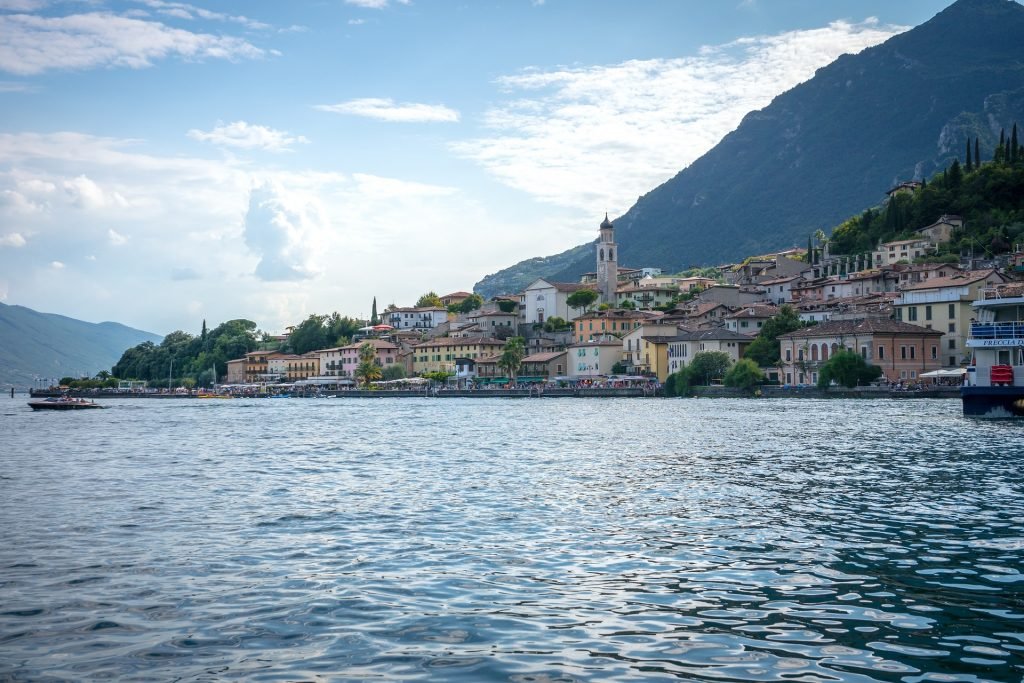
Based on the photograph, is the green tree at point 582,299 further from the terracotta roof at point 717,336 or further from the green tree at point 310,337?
the green tree at point 310,337

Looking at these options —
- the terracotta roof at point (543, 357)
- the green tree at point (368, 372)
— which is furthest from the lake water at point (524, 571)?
the green tree at point (368, 372)

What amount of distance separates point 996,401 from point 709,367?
4950 cm

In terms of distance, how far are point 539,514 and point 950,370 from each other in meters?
65.6

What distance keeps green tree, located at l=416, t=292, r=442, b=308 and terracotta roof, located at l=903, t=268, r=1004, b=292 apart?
10734 cm

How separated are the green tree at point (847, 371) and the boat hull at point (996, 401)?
33.4 m

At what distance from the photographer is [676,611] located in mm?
10664

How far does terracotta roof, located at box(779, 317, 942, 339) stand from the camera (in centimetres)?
8088

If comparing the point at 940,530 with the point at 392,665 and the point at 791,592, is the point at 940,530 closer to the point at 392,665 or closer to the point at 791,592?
the point at 791,592

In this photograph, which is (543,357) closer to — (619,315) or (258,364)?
(619,315)

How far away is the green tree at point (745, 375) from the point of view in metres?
86.0

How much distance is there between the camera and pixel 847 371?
255ft

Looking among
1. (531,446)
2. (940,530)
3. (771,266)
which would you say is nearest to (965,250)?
(771,266)

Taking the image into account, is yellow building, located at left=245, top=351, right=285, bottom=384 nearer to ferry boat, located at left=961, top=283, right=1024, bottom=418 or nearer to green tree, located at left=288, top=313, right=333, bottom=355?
green tree, located at left=288, top=313, right=333, bottom=355

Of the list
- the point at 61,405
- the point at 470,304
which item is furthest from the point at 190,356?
the point at 61,405
